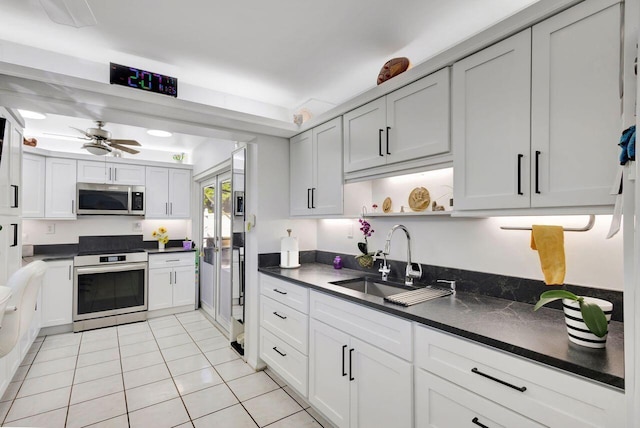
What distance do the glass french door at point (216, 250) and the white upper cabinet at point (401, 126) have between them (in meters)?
2.29

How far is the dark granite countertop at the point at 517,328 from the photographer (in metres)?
1.00

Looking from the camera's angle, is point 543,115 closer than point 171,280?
Yes

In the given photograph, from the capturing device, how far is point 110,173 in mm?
4449

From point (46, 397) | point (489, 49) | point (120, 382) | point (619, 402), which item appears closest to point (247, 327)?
point (120, 382)

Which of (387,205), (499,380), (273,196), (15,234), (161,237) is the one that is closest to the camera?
(499,380)

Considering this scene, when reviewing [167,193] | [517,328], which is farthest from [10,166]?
[517,328]

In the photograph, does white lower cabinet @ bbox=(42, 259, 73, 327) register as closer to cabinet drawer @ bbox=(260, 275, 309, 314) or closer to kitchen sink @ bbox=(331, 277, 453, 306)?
cabinet drawer @ bbox=(260, 275, 309, 314)

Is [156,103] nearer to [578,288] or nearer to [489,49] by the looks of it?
[489,49]

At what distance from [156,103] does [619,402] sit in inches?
110

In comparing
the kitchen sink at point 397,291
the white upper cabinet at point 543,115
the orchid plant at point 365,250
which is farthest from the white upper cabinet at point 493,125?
the orchid plant at point 365,250

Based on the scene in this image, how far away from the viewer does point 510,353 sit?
3.77ft

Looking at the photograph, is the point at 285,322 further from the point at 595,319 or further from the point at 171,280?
the point at 171,280

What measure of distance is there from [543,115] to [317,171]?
5.66ft

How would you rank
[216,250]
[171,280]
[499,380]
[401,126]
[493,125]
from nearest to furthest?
[499,380] → [493,125] → [401,126] → [216,250] → [171,280]
